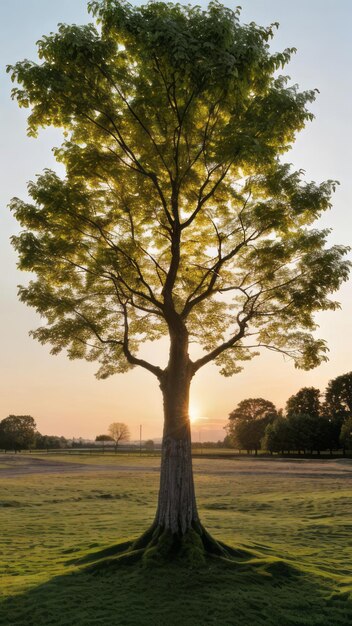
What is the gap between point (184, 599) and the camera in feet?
31.0

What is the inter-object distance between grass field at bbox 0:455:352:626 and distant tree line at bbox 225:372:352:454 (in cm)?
7422

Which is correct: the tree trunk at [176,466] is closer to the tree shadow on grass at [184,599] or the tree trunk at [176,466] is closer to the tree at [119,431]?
the tree shadow on grass at [184,599]

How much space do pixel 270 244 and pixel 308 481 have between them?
105 feet

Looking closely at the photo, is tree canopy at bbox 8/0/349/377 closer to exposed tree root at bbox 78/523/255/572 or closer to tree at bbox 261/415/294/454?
exposed tree root at bbox 78/523/255/572

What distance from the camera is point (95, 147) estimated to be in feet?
42.9

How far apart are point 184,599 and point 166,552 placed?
2.20 meters

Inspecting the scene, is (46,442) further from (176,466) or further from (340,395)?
(176,466)

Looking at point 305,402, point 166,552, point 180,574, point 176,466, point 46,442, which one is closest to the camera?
point 180,574

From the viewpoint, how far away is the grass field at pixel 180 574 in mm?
8828

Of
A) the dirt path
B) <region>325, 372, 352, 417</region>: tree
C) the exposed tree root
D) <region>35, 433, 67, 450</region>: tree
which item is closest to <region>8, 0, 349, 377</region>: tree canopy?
the exposed tree root

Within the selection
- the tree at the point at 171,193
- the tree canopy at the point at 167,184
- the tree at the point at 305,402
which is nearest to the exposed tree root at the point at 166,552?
the tree at the point at 171,193

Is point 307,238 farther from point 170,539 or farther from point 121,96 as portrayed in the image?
point 170,539

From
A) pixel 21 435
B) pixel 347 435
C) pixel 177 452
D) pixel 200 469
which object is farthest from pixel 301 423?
pixel 177 452

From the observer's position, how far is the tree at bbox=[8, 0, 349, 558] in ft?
35.1
